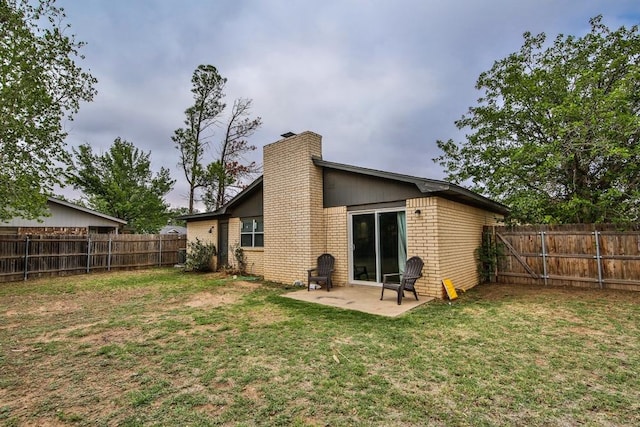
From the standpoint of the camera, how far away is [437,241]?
261 inches

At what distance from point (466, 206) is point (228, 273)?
8434mm

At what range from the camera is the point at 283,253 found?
920 cm

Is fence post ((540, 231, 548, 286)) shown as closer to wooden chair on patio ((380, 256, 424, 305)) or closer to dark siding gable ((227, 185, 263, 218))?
wooden chair on patio ((380, 256, 424, 305))

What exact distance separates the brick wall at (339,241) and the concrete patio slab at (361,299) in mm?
361

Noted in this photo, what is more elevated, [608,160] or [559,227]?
[608,160]

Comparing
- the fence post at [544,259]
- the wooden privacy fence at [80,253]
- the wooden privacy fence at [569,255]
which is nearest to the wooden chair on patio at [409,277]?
the wooden privacy fence at [569,255]

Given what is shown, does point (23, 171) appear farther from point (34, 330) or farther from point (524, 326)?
point (524, 326)

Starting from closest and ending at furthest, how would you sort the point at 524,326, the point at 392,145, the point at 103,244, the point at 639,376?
1. the point at 639,376
2. the point at 524,326
3. the point at 103,244
4. the point at 392,145

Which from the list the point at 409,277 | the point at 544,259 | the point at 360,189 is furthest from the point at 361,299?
the point at 544,259

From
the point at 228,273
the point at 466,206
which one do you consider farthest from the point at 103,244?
the point at 466,206

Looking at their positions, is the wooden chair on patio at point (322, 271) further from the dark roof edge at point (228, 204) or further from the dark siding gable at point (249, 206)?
the dark roof edge at point (228, 204)

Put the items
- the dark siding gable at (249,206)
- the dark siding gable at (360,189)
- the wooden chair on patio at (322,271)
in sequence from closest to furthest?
the dark siding gable at (360,189), the wooden chair on patio at (322,271), the dark siding gable at (249,206)

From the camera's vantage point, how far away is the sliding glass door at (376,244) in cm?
739

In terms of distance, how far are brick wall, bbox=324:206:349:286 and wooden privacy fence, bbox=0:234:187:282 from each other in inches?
378
